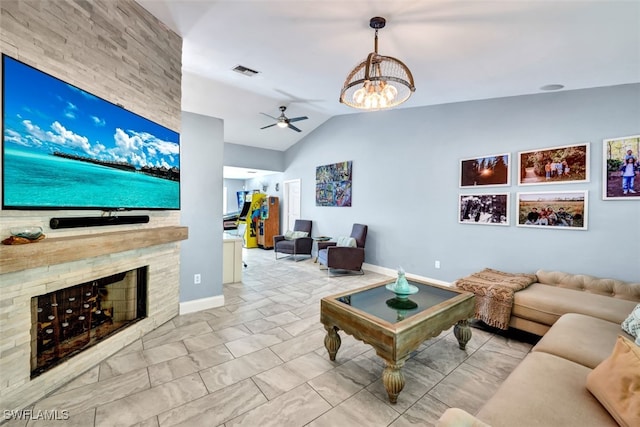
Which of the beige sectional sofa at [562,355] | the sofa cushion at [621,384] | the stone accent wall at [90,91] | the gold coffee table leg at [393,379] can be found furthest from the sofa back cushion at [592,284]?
the stone accent wall at [90,91]

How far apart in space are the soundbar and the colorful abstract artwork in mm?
4342

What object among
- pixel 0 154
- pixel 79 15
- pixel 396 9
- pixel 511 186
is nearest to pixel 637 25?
pixel 396 9

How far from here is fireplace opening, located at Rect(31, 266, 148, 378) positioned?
6.46 feet

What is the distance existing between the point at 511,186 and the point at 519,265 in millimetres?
1122

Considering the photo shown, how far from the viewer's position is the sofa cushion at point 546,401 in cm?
119

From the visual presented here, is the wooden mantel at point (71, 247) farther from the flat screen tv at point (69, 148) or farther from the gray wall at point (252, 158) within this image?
the gray wall at point (252, 158)

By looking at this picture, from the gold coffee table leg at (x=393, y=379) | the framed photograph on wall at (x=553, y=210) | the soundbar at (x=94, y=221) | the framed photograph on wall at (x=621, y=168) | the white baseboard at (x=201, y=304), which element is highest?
the framed photograph on wall at (x=621, y=168)

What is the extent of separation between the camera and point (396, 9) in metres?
2.24

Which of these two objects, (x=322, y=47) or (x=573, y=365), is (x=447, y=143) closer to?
(x=322, y=47)

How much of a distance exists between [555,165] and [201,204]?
4.67 meters

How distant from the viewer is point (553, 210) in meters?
3.50

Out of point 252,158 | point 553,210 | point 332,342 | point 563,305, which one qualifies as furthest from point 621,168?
point 252,158

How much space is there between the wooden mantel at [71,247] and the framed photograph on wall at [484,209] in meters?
4.22

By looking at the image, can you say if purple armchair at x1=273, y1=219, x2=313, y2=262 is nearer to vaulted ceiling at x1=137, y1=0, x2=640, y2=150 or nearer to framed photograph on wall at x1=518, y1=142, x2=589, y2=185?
vaulted ceiling at x1=137, y1=0, x2=640, y2=150
